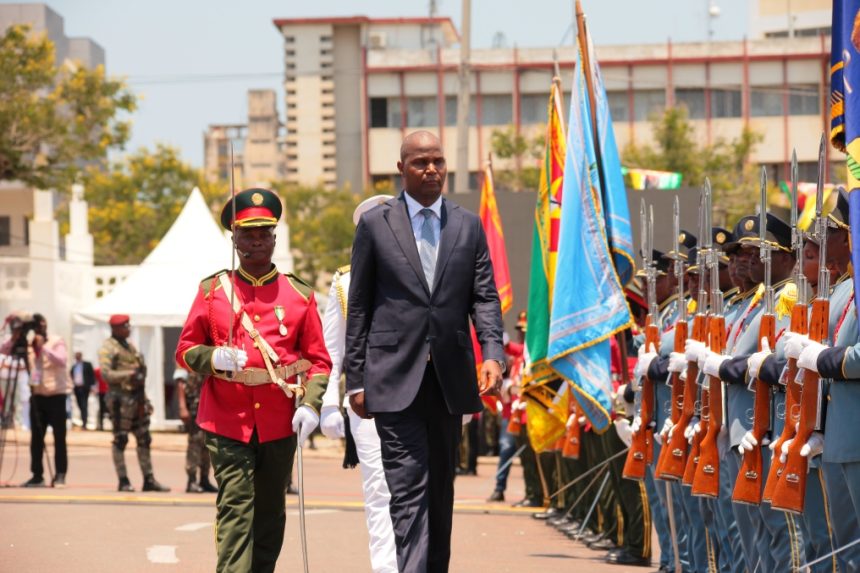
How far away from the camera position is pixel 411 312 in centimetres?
765

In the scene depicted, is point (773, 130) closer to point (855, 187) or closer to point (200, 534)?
point (200, 534)

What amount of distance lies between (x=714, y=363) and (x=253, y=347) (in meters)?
2.33

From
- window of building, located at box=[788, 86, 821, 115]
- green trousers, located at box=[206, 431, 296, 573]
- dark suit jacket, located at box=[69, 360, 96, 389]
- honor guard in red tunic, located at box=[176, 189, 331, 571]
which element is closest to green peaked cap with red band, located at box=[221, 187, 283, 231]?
honor guard in red tunic, located at box=[176, 189, 331, 571]

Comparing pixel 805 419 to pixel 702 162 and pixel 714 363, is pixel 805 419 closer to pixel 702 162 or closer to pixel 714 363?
pixel 714 363

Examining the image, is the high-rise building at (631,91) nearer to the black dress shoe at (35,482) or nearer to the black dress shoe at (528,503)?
the black dress shoe at (35,482)

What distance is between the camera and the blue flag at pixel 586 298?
12078 mm

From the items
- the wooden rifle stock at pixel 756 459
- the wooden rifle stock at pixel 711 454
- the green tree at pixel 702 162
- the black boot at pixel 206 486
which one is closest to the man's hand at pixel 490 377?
the wooden rifle stock at pixel 756 459

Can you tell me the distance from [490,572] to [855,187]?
5.91m

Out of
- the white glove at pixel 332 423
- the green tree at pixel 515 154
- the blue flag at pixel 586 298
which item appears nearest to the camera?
the white glove at pixel 332 423

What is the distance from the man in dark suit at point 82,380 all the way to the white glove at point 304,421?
26668 millimetres

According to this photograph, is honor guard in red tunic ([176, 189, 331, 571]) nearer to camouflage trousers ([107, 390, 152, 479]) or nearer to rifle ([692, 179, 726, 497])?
rifle ([692, 179, 726, 497])

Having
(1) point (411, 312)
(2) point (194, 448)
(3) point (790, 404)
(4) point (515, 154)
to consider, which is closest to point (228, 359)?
(1) point (411, 312)

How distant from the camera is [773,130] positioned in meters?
73.4

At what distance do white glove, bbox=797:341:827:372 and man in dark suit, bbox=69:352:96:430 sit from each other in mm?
28360
